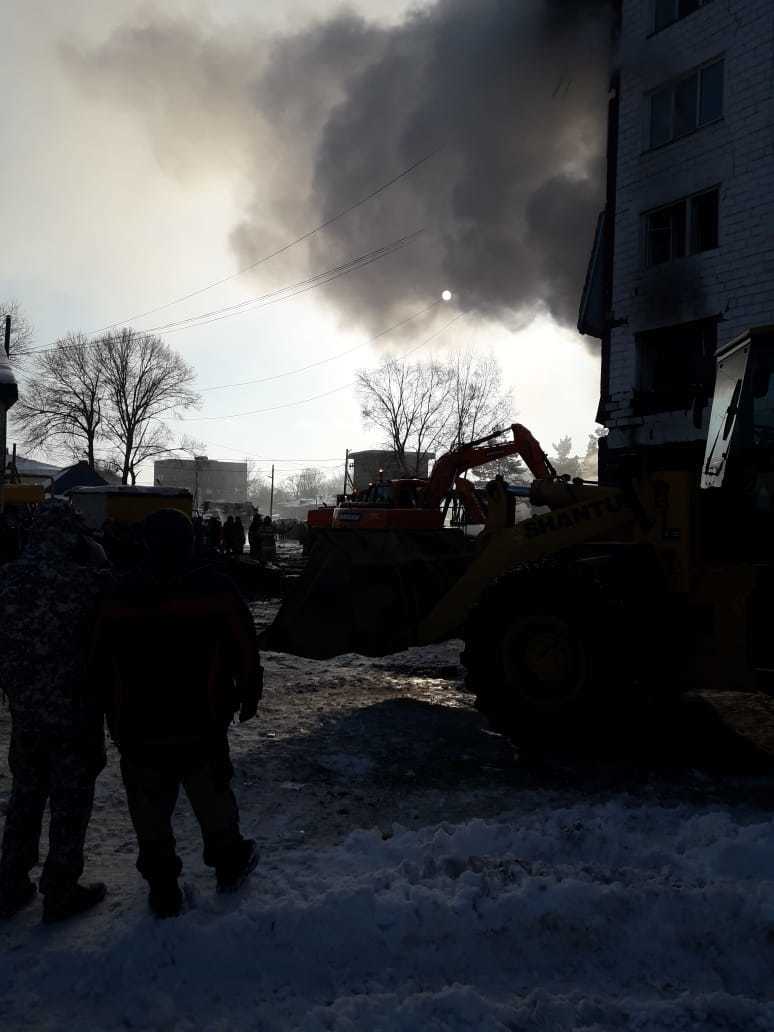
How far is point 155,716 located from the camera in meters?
2.84

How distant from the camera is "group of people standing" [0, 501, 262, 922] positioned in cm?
285

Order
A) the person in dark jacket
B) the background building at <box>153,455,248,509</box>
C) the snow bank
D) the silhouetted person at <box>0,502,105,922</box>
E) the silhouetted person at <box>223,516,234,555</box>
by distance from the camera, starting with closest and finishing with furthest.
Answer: the snow bank < the person in dark jacket < the silhouetted person at <box>0,502,105,922</box> < the silhouetted person at <box>223,516,234,555</box> < the background building at <box>153,455,248,509</box>

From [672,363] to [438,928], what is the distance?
15.3 metres

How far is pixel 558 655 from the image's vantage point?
5066 mm

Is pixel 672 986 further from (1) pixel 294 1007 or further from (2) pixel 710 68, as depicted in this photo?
(2) pixel 710 68

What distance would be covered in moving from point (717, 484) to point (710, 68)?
1384cm

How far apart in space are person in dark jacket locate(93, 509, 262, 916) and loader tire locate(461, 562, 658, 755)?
8.24 ft

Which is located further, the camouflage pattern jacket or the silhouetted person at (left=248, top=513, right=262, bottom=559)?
the silhouetted person at (left=248, top=513, right=262, bottom=559)

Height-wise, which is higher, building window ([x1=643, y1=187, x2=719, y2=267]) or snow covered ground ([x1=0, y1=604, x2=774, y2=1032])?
building window ([x1=643, y1=187, x2=719, y2=267])

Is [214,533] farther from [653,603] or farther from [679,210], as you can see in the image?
[653,603]

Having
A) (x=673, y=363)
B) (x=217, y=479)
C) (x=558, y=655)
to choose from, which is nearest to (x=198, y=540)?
(x=558, y=655)

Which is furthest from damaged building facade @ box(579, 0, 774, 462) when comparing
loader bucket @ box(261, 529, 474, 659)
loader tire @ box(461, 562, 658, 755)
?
loader tire @ box(461, 562, 658, 755)

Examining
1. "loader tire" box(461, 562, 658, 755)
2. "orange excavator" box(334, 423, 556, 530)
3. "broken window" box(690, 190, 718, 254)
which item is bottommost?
"loader tire" box(461, 562, 658, 755)

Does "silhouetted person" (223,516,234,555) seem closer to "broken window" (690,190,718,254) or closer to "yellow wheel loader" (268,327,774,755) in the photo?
"broken window" (690,190,718,254)
